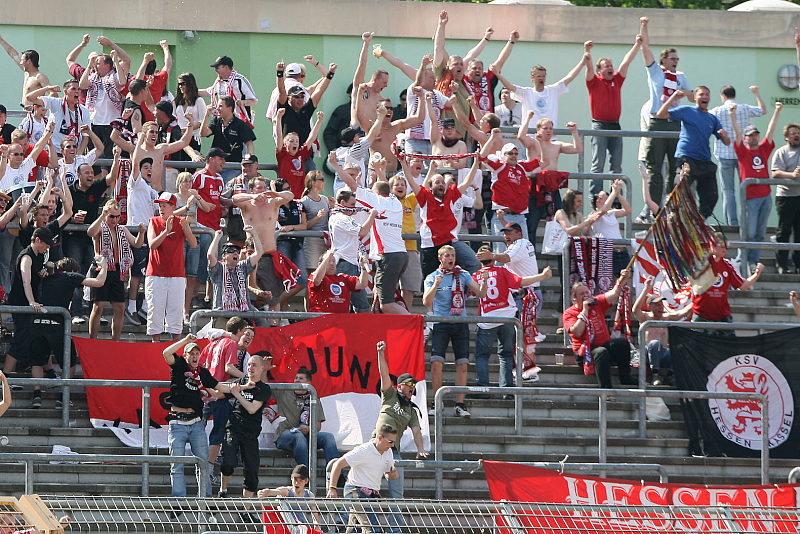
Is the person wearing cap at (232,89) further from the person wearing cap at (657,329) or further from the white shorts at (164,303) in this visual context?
the person wearing cap at (657,329)

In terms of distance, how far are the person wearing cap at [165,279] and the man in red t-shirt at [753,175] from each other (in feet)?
22.6

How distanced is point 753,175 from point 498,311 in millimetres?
5127

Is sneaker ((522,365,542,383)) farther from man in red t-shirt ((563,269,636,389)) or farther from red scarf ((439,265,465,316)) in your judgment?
red scarf ((439,265,465,316))

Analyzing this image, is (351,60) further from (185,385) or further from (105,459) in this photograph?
(105,459)

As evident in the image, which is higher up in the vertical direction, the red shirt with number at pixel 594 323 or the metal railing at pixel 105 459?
A: the red shirt with number at pixel 594 323

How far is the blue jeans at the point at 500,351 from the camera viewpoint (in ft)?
55.4

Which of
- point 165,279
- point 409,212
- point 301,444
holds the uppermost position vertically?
point 409,212

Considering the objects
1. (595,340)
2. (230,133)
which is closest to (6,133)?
(230,133)

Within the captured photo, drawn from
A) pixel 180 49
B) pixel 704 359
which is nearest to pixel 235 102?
pixel 180 49

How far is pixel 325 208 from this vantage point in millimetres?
18875

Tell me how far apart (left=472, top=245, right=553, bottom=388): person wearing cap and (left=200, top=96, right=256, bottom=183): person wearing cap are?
3872mm

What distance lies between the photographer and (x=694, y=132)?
68.4 ft

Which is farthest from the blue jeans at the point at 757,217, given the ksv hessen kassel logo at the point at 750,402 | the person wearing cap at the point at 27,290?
the person wearing cap at the point at 27,290

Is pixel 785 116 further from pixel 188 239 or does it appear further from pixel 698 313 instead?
pixel 188 239
